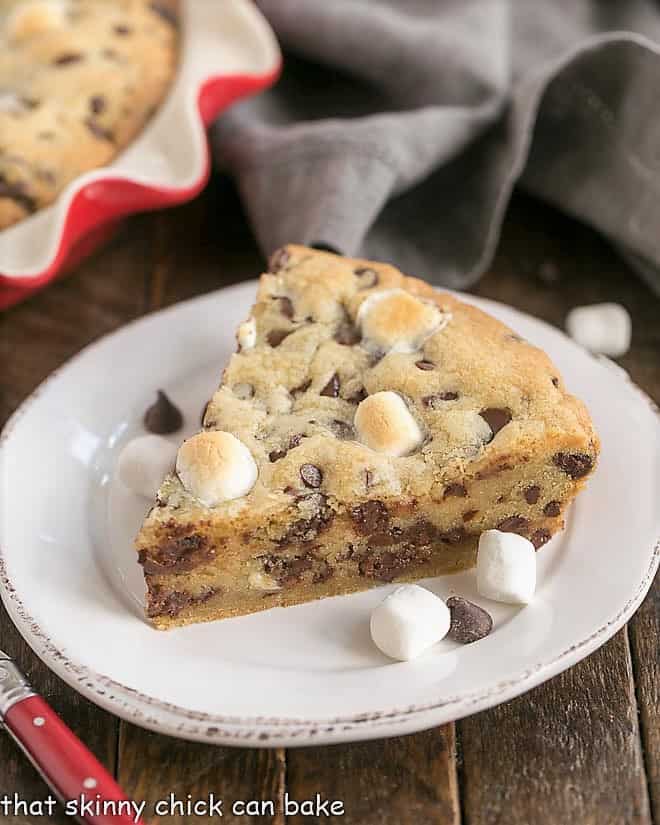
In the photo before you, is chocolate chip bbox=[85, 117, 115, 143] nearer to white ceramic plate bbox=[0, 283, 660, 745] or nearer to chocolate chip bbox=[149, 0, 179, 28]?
chocolate chip bbox=[149, 0, 179, 28]

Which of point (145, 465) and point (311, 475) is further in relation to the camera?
point (145, 465)

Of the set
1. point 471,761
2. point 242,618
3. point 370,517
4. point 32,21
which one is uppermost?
point 32,21

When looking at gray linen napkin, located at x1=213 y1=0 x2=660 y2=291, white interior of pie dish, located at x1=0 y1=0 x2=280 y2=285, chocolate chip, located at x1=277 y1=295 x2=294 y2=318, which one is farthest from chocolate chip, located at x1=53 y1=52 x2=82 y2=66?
chocolate chip, located at x1=277 y1=295 x2=294 y2=318

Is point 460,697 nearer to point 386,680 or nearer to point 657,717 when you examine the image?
point 386,680

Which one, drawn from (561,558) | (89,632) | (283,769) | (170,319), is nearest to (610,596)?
(561,558)

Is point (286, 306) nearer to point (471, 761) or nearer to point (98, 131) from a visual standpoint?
point (98, 131)

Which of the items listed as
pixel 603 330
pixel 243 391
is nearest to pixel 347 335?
pixel 243 391

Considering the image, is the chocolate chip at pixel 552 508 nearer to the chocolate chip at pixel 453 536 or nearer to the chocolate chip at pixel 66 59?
the chocolate chip at pixel 453 536
